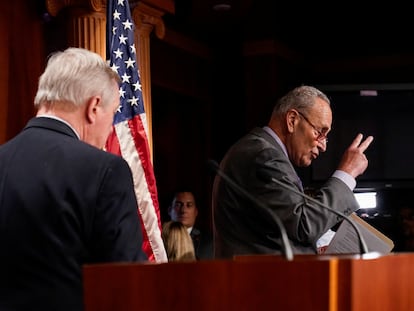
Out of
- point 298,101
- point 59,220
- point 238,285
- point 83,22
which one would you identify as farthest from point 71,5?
point 238,285

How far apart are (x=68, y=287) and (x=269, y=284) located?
2.09 ft

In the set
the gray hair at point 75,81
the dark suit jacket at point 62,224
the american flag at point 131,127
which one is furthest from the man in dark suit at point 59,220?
the american flag at point 131,127

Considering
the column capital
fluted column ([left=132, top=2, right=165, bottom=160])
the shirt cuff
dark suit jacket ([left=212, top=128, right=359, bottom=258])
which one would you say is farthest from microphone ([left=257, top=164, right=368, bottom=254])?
fluted column ([left=132, top=2, right=165, bottom=160])

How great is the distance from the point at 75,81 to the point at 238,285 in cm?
79

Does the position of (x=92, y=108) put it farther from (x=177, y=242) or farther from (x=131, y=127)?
(x=177, y=242)

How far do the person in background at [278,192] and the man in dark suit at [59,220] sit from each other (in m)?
0.96

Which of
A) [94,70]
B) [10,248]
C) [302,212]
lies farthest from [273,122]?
[10,248]

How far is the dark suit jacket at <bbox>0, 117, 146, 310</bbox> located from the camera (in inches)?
80.5

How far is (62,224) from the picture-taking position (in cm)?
204

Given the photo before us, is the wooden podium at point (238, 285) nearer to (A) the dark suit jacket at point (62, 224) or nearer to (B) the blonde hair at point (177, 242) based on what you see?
(A) the dark suit jacket at point (62, 224)

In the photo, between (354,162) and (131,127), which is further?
(131,127)

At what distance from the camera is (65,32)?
460 cm

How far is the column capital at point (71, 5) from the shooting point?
448 cm

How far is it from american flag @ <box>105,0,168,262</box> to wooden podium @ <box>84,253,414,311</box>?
2.35 metres
